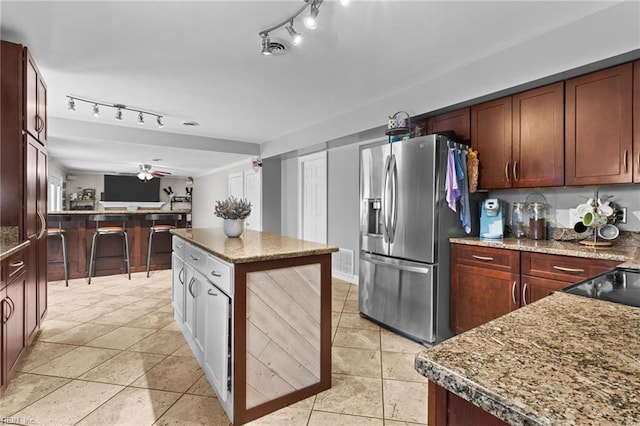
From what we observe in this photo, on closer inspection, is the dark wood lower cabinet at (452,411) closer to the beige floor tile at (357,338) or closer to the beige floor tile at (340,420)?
the beige floor tile at (340,420)

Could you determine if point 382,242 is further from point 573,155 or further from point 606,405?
point 606,405

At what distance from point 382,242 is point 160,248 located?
4183mm

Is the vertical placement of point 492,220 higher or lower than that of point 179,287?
higher

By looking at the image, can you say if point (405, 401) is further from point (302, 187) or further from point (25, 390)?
point (302, 187)

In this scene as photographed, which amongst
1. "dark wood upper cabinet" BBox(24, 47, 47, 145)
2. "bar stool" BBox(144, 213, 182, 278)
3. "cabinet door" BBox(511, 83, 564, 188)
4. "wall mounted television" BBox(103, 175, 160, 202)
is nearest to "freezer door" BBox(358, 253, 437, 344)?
"cabinet door" BBox(511, 83, 564, 188)

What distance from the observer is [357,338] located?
9.57 ft

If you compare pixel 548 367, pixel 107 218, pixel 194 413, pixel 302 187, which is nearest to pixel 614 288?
pixel 548 367

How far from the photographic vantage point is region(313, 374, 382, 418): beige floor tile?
75.0 inches

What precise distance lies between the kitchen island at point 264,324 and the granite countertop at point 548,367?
1.26 metres

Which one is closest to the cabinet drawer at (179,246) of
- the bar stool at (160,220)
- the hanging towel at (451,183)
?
the hanging towel at (451,183)

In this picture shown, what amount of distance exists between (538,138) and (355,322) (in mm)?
2257

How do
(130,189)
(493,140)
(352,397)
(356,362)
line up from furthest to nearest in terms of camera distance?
(130,189) < (493,140) < (356,362) < (352,397)

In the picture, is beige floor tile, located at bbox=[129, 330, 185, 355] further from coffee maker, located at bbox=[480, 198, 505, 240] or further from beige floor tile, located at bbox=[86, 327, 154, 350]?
coffee maker, located at bbox=[480, 198, 505, 240]

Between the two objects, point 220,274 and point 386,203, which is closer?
point 220,274
